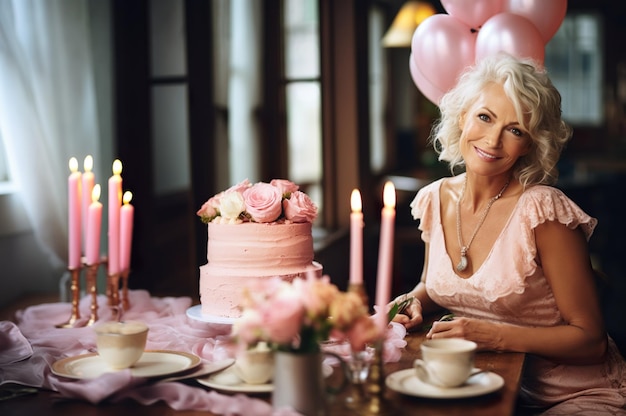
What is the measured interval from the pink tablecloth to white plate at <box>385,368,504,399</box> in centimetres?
20

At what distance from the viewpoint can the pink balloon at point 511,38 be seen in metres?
2.74

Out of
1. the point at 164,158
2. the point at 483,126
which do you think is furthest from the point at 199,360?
the point at 164,158

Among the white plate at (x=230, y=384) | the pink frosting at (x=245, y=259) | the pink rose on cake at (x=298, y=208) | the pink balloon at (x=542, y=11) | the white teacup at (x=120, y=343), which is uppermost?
the pink balloon at (x=542, y=11)

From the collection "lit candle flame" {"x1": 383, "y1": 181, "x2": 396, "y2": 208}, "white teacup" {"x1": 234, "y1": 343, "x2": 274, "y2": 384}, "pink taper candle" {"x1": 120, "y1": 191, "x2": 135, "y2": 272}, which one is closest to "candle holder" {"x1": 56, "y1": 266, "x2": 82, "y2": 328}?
"pink taper candle" {"x1": 120, "y1": 191, "x2": 135, "y2": 272}

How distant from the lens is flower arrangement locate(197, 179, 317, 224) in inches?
84.3

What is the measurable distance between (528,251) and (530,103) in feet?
1.27

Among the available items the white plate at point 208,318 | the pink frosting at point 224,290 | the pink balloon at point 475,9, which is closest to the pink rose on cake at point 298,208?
the pink frosting at point 224,290

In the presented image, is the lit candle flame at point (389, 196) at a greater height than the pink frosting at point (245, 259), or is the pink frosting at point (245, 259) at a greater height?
the lit candle flame at point (389, 196)

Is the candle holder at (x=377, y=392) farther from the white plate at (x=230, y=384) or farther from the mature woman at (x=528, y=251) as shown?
the mature woman at (x=528, y=251)

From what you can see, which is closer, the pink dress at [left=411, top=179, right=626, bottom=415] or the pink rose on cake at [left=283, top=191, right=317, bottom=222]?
the pink rose on cake at [left=283, top=191, right=317, bottom=222]

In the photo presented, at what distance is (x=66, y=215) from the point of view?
3.37m

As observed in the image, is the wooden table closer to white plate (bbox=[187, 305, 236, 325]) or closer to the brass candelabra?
white plate (bbox=[187, 305, 236, 325])

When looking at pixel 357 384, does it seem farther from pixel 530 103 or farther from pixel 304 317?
pixel 530 103

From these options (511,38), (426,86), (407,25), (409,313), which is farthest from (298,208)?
(407,25)
